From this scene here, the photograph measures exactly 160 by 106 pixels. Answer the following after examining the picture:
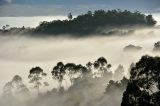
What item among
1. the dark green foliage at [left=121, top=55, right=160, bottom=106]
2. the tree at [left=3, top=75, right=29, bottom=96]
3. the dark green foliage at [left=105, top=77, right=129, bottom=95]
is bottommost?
the dark green foliage at [left=121, top=55, right=160, bottom=106]

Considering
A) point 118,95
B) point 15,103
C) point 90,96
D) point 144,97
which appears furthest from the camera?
point 15,103

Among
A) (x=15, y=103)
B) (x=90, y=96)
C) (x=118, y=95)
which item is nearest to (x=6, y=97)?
(x=15, y=103)

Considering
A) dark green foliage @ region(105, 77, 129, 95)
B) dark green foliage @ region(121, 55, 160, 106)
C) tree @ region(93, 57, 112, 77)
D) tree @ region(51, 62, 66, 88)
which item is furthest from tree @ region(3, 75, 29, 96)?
dark green foliage @ region(121, 55, 160, 106)

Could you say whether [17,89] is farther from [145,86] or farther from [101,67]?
[145,86]

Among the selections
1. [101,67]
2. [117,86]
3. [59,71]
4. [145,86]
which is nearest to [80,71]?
[101,67]

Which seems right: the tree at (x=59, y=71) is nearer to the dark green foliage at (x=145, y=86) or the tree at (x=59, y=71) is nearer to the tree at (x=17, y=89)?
the tree at (x=17, y=89)

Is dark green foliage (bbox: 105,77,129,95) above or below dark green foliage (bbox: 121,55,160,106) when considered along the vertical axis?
above

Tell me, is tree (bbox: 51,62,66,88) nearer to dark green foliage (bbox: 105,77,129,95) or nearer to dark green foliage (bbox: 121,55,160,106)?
dark green foliage (bbox: 105,77,129,95)

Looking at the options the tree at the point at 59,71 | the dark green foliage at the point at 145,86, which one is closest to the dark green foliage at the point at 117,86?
the tree at the point at 59,71

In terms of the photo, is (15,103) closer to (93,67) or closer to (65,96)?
(65,96)
